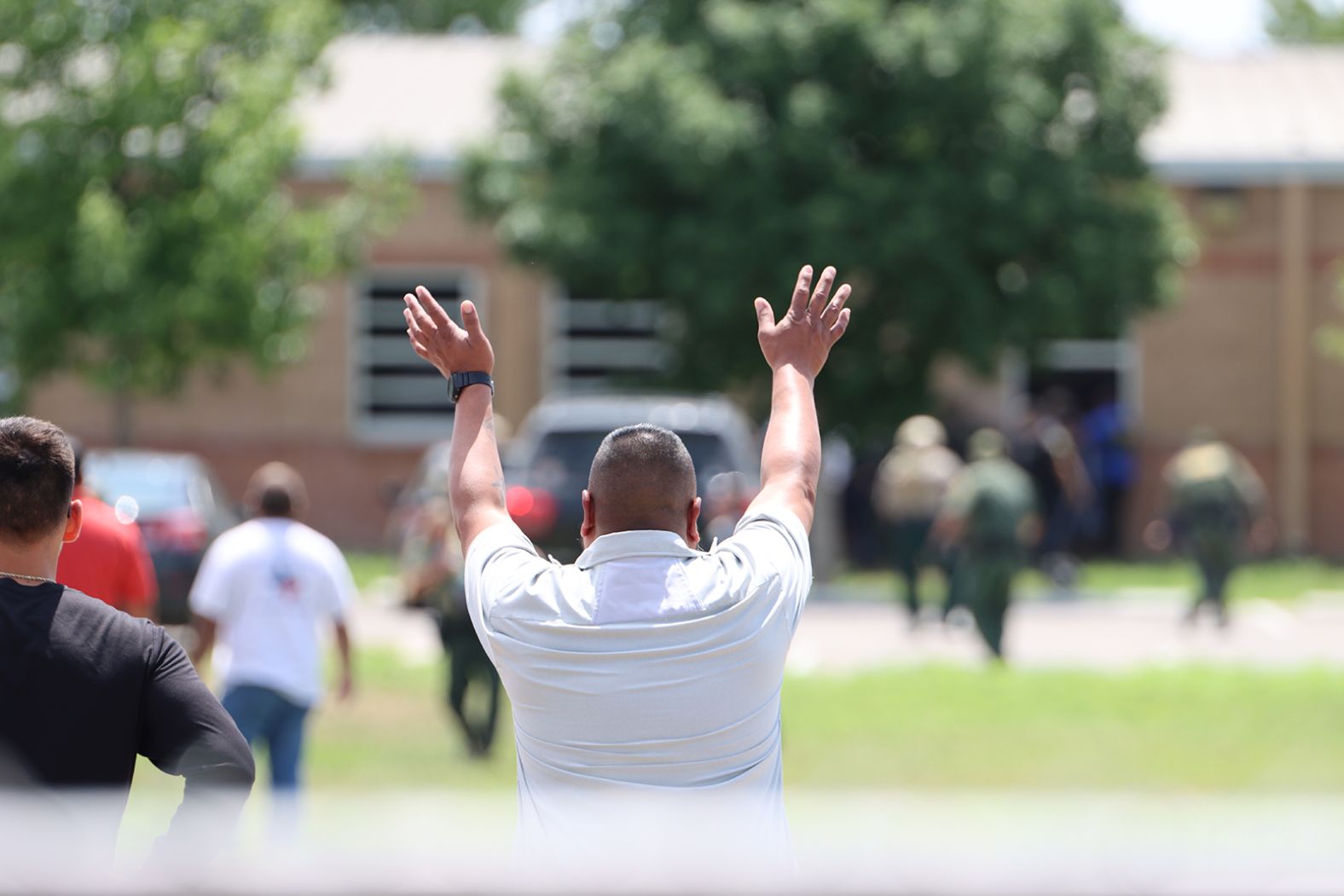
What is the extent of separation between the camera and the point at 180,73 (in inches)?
548

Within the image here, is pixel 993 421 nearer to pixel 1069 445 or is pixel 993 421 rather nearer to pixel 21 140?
pixel 1069 445

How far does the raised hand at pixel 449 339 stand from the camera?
363 centimetres

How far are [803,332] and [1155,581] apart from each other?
63.6ft

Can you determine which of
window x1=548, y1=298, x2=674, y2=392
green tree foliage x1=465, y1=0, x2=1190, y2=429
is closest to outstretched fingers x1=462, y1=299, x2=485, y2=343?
green tree foliage x1=465, y1=0, x2=1190, y2=429

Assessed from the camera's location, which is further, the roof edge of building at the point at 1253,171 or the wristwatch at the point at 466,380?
the roof edge of building at the point at 1253,171

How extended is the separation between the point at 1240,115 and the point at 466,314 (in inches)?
1007

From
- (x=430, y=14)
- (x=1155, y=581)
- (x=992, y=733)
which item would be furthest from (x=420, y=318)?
(x=430, y=14)

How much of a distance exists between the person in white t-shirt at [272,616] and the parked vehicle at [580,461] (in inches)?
210

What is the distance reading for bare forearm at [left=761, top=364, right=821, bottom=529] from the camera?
3436 mm

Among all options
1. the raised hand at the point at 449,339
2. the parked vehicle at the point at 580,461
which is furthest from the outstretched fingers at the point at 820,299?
the parked vehicle at the point at 580,461

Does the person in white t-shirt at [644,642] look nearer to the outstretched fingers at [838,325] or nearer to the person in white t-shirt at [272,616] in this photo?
the outstretched fingers at [838,325]

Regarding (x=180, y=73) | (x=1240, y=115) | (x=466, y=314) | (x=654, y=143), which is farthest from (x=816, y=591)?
(x=466, y=314)

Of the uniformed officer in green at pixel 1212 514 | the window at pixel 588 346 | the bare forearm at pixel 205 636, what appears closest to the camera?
the bare forearm at pixel 205 636

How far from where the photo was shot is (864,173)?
2066 cm
